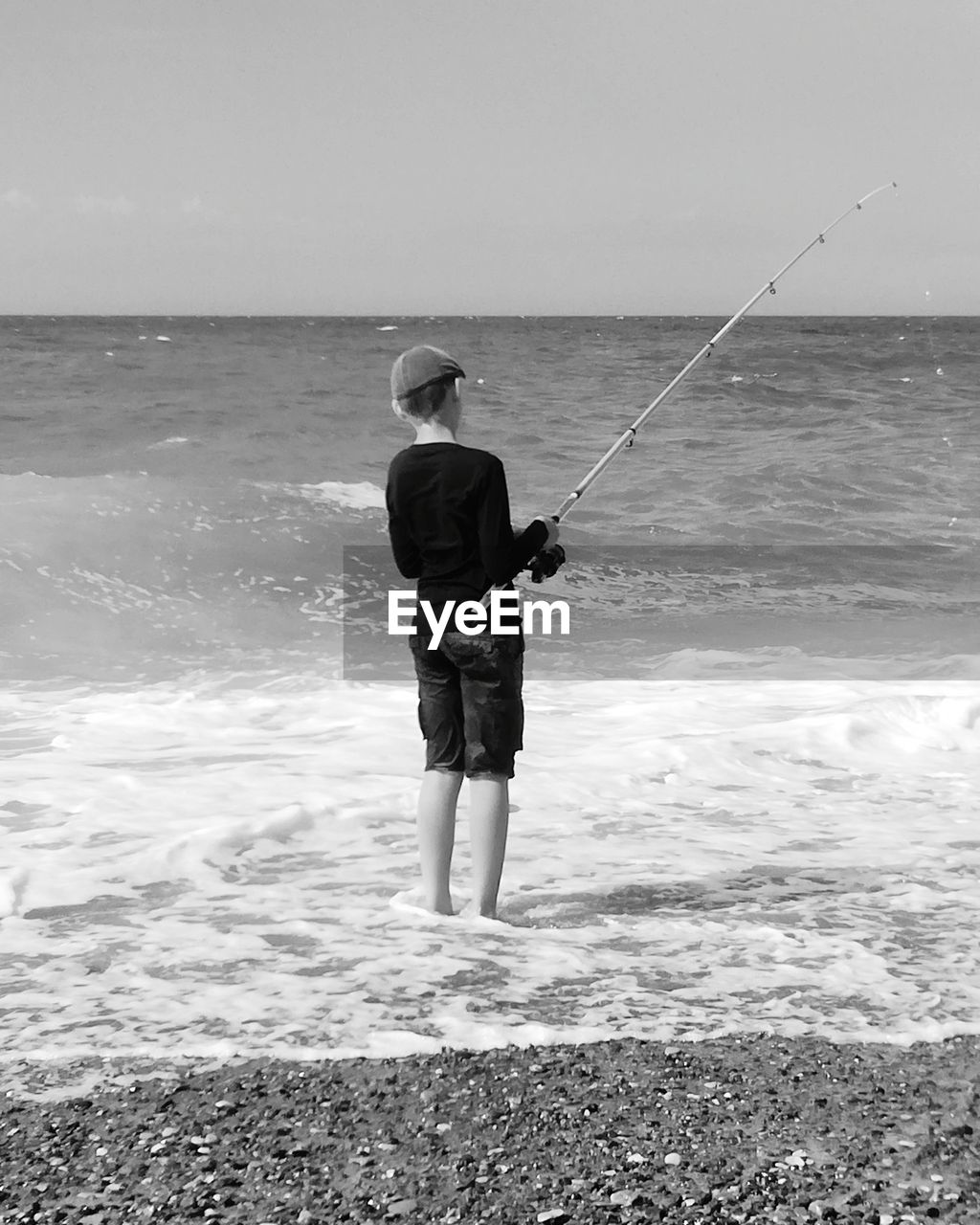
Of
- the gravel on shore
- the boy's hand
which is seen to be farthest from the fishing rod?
the gravel on shore

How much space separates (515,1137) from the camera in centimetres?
228

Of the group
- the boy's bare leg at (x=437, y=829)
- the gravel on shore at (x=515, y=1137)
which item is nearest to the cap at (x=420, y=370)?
the boy's bare leg at (x=437, y=829)

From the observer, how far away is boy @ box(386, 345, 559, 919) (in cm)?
315

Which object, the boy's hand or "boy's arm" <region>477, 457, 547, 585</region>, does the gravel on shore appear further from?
the boy's hand

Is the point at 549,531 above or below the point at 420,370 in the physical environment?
below

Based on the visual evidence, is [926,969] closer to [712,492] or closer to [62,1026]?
[62,1026]

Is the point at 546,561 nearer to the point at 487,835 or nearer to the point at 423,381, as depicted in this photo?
the point at 423,381

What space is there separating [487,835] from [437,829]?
0.13m

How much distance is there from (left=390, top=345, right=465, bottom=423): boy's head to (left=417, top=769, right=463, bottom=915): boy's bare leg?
0.89 metres

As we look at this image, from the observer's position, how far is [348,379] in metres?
26.9

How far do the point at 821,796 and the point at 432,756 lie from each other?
6.06ft

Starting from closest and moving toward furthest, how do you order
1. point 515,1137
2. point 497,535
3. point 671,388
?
point 515,1137 < point 497,535 < point 671,388

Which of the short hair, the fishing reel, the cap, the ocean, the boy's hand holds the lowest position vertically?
the ocean

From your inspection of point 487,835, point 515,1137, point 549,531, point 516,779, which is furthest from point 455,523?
point 516,779
